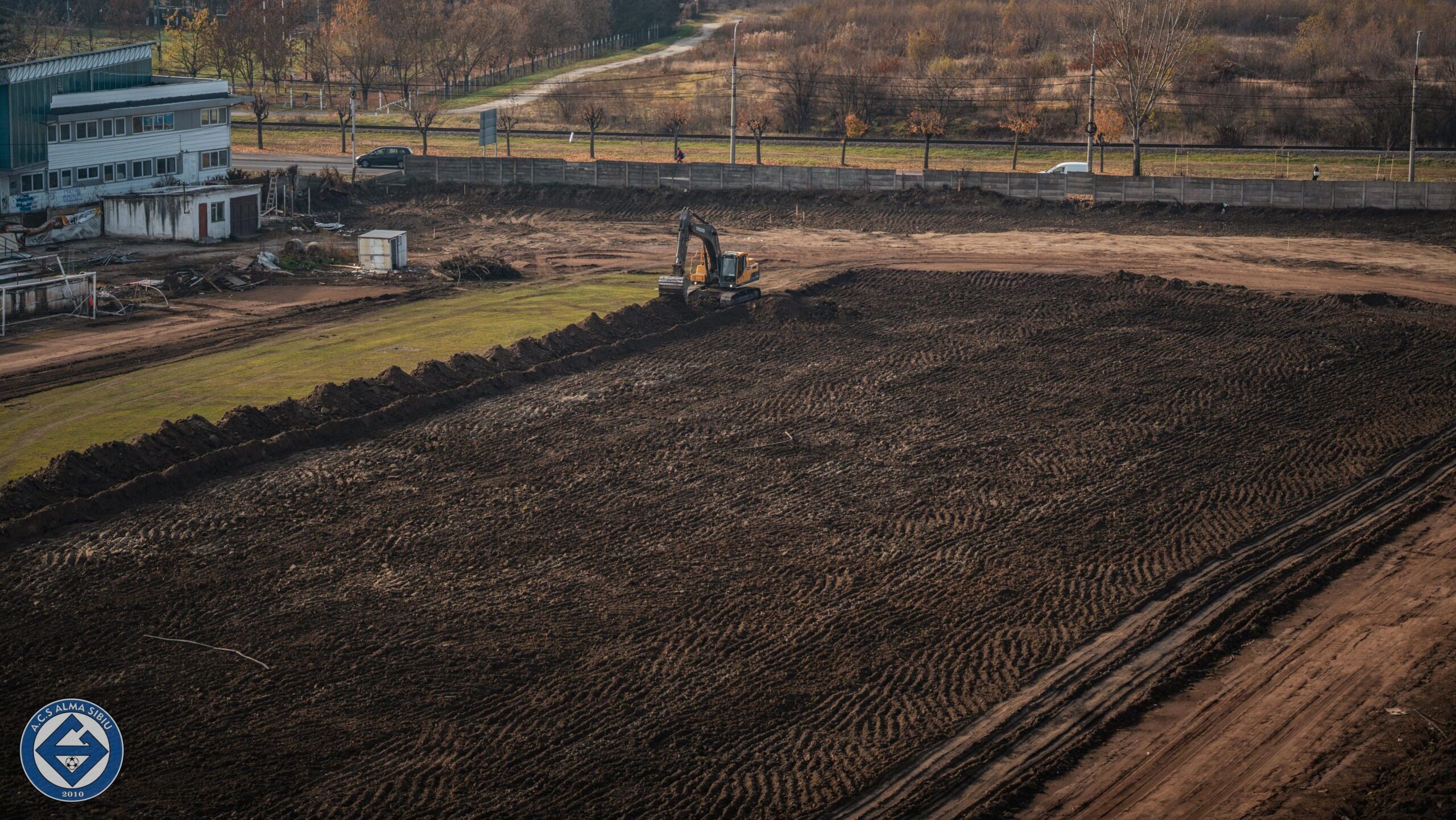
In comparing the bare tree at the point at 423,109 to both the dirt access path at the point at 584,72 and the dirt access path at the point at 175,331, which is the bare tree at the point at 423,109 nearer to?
the dirt access path at the point at 584,72

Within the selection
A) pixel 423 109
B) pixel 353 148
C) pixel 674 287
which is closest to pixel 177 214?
pixel 353 148

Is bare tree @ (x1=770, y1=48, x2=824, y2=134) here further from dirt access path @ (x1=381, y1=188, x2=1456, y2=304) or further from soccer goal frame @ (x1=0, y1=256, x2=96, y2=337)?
soccer goal frame @ (x1=0, y1=256, x2=96, y2=337)

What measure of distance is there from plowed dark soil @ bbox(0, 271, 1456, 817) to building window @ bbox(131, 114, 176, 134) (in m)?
31.6

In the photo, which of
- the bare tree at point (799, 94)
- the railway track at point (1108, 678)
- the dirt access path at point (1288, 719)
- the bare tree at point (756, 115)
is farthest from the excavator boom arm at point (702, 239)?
the bare tree at point (799, 94)

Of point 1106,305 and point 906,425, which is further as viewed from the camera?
point 1106,305

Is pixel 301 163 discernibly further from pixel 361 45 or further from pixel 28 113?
pixel 28 113

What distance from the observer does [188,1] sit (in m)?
108

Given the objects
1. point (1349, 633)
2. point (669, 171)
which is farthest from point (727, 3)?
point (1349, 633)

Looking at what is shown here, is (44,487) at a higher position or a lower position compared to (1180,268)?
lower

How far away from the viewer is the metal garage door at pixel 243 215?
47.5 m

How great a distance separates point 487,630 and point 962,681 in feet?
20.9

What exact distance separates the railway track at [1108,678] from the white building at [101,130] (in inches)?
1746

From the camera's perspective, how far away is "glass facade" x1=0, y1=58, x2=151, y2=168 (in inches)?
1810

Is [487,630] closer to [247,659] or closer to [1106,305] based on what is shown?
[247,659]
